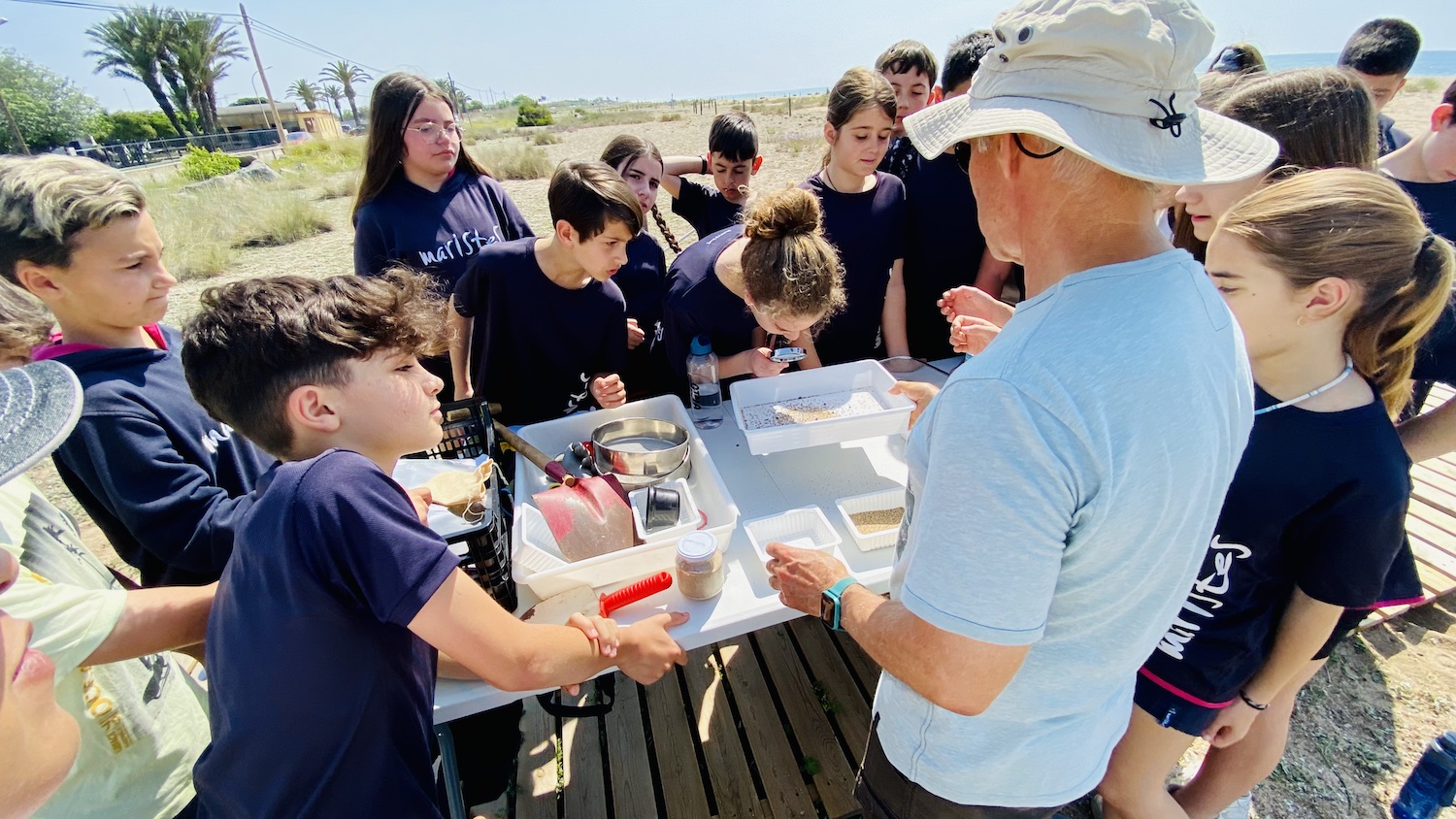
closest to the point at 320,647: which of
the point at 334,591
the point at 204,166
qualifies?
the point at 334,591

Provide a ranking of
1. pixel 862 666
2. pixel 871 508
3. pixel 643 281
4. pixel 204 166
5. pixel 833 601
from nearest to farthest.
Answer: pixel 833 601 → pixel 871 508 → pixel 862 666 → pixel 643 281 → pixel 204 166

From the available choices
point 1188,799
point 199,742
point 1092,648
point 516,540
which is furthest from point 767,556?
point 1188,799

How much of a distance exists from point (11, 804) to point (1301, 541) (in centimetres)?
214

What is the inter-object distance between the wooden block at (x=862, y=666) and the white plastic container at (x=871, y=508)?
38.6 inches

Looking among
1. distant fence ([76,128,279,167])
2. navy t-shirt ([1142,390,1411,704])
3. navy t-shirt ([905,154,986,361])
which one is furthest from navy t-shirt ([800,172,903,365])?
distant fence ([76,128,279,167])

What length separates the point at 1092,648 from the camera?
1037 mm

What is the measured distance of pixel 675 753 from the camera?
2387 millimetres

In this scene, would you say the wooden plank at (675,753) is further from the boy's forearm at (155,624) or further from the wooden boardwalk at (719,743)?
the boy's forearm at (155,624)

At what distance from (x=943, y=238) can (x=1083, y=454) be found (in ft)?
8.42

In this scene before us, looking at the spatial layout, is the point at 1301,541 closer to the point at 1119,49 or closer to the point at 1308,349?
the point at 1308,349

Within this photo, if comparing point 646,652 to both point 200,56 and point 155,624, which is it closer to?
point 155,624

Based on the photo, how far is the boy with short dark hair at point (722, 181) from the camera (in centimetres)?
362

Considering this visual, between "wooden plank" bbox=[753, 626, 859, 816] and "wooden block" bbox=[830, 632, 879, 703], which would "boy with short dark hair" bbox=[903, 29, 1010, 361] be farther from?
"wooden plank" bbox=[753, 626, 859, 816]

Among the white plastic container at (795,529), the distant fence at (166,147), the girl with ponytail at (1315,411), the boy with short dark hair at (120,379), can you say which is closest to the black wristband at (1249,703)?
the girl with ponytail at (1315,411)
